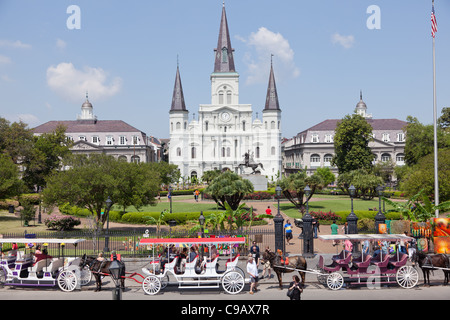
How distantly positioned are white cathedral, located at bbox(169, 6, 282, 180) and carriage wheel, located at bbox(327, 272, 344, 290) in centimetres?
7759

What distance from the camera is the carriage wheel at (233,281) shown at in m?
14.0

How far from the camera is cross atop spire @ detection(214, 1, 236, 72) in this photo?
92125mm

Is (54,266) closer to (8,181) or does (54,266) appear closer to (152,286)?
(152,286)

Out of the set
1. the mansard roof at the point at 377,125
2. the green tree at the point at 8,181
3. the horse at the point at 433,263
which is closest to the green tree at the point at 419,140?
the mansard roof at the point at 377,125

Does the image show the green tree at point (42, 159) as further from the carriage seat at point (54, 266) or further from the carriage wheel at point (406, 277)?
the carriage wheel at point (406, 277)

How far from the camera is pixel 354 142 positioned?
60969 millimetres

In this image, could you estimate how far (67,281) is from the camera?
1465 centimetres

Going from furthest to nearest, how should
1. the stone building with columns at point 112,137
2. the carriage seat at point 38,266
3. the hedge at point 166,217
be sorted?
the stone building with columns at point 112,137
the hedge at point 166,217
the carriage seat at point 38,266

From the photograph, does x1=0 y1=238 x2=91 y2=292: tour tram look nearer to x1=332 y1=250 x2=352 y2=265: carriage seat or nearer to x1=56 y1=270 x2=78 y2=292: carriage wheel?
x1=56 y1=270 x2=78 y2=292: carriage wheel

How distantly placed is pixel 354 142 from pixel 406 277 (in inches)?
1910

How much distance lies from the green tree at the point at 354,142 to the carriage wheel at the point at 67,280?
169 feet

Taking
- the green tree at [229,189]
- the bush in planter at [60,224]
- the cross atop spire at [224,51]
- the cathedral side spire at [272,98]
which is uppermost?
the cross atop spire at [224,51]

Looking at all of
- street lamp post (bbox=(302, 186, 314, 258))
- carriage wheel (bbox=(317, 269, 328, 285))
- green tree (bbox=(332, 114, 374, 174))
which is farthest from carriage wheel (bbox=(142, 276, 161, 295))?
green tree (bbox=(332, 114, 374, 174))

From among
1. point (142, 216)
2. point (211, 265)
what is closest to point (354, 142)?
point (142, 216)
